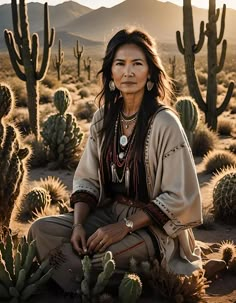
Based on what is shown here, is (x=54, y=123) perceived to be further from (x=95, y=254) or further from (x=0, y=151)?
(x=95, y=254)

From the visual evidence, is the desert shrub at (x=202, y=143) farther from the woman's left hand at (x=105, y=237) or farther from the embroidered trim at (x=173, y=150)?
the woman's left hand at (x=105, y=237)

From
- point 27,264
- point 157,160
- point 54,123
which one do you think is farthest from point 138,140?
point 54,123

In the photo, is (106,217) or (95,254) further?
(106,217)

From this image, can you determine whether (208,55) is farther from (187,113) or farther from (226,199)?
(226,199)

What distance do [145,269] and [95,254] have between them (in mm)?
351

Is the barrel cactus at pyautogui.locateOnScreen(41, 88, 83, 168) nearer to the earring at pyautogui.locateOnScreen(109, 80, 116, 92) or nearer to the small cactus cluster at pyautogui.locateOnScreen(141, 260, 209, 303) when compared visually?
the earring at pyautogui.locateOnScreen(109, 80, 116, 92)

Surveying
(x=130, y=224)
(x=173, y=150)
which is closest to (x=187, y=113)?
(x=173, y=150)

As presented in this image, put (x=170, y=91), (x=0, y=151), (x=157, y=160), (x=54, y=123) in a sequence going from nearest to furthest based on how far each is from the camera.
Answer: (x=157, y=160), (x=170, y=91), (x=0, y=151), (x=54, y=123)

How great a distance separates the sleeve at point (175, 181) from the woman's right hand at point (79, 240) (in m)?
0.53

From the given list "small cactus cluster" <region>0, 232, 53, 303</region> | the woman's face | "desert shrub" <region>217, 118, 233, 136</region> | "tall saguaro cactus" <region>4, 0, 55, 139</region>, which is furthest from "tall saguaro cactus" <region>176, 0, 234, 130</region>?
"small cactus cluster" <region>0, 232, 53, 303</region>

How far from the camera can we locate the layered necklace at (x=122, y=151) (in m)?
4.13

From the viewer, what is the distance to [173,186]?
12.8ft

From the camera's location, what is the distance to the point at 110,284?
12.6 ft

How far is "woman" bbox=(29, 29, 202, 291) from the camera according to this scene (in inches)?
154
